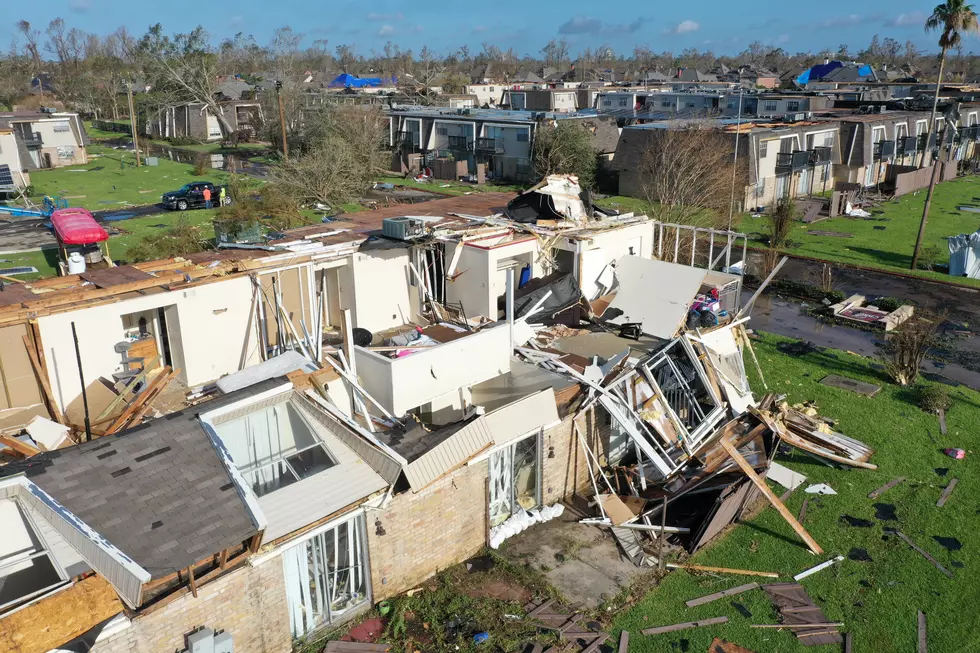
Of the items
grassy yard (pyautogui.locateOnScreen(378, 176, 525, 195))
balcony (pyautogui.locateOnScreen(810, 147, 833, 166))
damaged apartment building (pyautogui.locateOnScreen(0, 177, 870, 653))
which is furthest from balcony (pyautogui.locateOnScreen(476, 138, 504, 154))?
damaged apartment building (pyautogui.locateOnScreen(0, 177, 870, 653))

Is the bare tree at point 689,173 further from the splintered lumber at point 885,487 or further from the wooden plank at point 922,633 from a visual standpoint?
the wooden plank at point 922,633

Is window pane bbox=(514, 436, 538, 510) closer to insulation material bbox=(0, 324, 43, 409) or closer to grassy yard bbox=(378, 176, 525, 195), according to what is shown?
insulation material bbox=(0, 324, 43, 409)

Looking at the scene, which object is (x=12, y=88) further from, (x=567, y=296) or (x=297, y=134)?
(x=567, y=296)

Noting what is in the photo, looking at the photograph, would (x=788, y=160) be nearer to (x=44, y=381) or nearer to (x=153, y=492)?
(x=44, y=381)

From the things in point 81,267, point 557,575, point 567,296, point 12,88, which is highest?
point 12,88

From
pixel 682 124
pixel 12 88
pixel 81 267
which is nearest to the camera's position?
pixel 81 267

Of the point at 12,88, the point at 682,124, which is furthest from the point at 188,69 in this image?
the point at 682,124

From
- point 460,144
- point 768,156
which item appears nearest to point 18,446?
point 768,156
